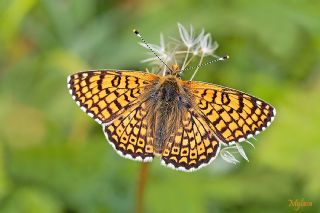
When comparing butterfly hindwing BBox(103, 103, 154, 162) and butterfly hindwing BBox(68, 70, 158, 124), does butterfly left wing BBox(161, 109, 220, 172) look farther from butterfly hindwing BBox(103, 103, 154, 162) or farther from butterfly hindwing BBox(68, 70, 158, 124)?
butterfly hindwing BBox(68, 70, 158, 124)

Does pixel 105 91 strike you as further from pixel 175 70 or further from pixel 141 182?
pixel 141 182

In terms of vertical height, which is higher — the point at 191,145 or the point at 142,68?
the point at 142,68

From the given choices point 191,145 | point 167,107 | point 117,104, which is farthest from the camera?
point 167,107

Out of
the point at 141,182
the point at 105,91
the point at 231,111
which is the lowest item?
the point at 141,182

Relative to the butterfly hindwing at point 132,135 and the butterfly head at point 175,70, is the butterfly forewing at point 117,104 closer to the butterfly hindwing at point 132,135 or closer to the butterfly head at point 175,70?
the butterfly hindwing at point 132,135

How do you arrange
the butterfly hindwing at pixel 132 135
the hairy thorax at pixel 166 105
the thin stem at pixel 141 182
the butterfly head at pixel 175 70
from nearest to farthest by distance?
the butterfly hindwing at pixel 132 135 → the thin stem at pixel 141 182 → the hairy thorax at pixel 166 105 → the butterfly head at pixel 175 70

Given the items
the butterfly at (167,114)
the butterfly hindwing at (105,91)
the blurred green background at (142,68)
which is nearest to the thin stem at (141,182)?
the butterfly at (167,114)

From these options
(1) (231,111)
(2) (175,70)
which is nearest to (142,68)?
(2) (175,70)
